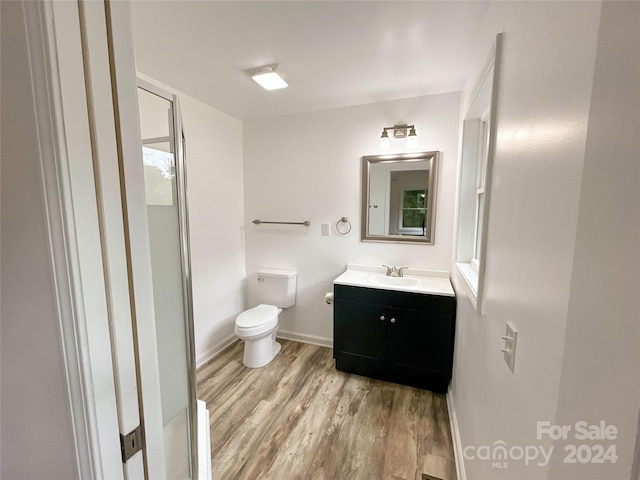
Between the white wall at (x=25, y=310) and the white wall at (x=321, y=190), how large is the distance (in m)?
2.32

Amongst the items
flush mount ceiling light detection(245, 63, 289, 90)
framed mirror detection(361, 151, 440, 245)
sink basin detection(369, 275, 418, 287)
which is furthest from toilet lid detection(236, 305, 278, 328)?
flush mount ceiling light detection(245, 63, 289, 90)

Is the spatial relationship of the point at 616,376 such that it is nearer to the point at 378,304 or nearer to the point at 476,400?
the point at 476,400

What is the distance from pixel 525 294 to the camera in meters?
0.74

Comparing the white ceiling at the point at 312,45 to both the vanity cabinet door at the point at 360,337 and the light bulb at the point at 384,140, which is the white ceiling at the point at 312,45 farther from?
the vanity cabinet door at the point at 360,337

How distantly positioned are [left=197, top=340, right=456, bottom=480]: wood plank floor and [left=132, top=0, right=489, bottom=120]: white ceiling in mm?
2405

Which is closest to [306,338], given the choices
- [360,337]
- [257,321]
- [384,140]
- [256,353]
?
[256,353]

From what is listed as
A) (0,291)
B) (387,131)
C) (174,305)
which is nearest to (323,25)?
(387,131)

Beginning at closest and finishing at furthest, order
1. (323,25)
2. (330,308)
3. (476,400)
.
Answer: (476,400), (323,25), (330,308)

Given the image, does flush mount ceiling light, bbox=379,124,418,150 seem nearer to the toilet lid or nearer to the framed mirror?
the framed mirror

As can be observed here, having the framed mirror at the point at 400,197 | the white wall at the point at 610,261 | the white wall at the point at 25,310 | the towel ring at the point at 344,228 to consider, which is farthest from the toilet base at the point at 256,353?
the white wall at the point at 610,261

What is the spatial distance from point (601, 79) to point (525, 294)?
519 millimetres

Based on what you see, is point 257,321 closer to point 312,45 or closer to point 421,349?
point 421,349

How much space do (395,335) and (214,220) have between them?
6.36ft

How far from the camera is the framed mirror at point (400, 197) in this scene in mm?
2385
